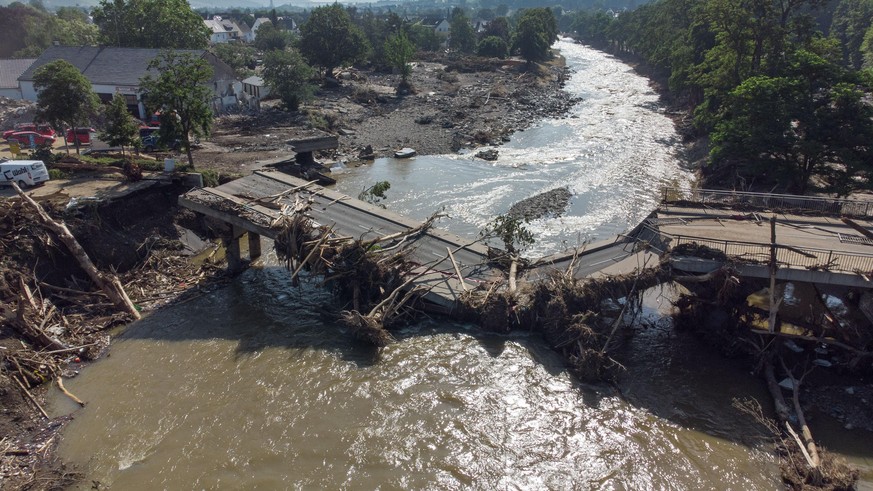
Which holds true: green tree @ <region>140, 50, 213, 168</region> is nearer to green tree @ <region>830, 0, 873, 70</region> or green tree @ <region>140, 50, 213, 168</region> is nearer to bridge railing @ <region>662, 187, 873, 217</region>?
bridge railing @ <region>662, 187, 873, 217</region>

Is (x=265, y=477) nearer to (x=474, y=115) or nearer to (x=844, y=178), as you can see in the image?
(x=844, y=178)

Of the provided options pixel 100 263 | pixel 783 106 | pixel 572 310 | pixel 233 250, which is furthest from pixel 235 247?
pixel 783 106

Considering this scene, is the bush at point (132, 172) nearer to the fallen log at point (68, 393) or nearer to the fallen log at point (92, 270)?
the fallen log at point (92, 270)

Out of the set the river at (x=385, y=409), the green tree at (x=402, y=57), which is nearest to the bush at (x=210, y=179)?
the river at (x=385, y=409)

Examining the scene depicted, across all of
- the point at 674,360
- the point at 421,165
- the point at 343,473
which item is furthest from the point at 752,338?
the point at 421,165

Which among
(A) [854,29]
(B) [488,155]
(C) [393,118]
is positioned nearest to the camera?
(B) [488,155]

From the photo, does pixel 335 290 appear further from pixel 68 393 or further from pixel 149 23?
pixel 149 23
